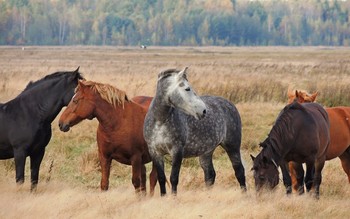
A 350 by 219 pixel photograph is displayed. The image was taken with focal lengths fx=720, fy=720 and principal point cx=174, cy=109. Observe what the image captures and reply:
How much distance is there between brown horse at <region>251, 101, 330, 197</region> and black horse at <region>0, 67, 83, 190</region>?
2.41 metres

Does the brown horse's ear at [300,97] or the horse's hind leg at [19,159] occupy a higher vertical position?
the brown horse's ear at [300,97]

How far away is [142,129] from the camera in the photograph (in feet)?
27.9

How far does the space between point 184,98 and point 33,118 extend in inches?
76.9

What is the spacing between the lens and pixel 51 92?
8.63m

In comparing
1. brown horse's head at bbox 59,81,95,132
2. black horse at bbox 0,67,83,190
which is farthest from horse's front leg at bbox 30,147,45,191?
brown horse's head at bbox 59,81,95,132

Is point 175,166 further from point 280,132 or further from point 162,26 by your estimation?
point 162,26

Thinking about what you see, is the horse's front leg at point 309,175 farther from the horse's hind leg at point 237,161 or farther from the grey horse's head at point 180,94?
the grey horse's head at point 180,94

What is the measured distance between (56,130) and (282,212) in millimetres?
7585

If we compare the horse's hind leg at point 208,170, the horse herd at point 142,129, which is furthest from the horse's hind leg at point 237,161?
the horse herd at point 142,129

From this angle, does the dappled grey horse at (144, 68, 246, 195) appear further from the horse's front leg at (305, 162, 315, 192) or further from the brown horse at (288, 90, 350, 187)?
the brown horse at (288, 90, 350, 187)

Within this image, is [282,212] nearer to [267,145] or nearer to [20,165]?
[267,145]

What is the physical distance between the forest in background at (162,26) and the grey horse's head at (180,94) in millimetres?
120091

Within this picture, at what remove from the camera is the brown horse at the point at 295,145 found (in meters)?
8.04

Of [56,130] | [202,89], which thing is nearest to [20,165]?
[56,130]
